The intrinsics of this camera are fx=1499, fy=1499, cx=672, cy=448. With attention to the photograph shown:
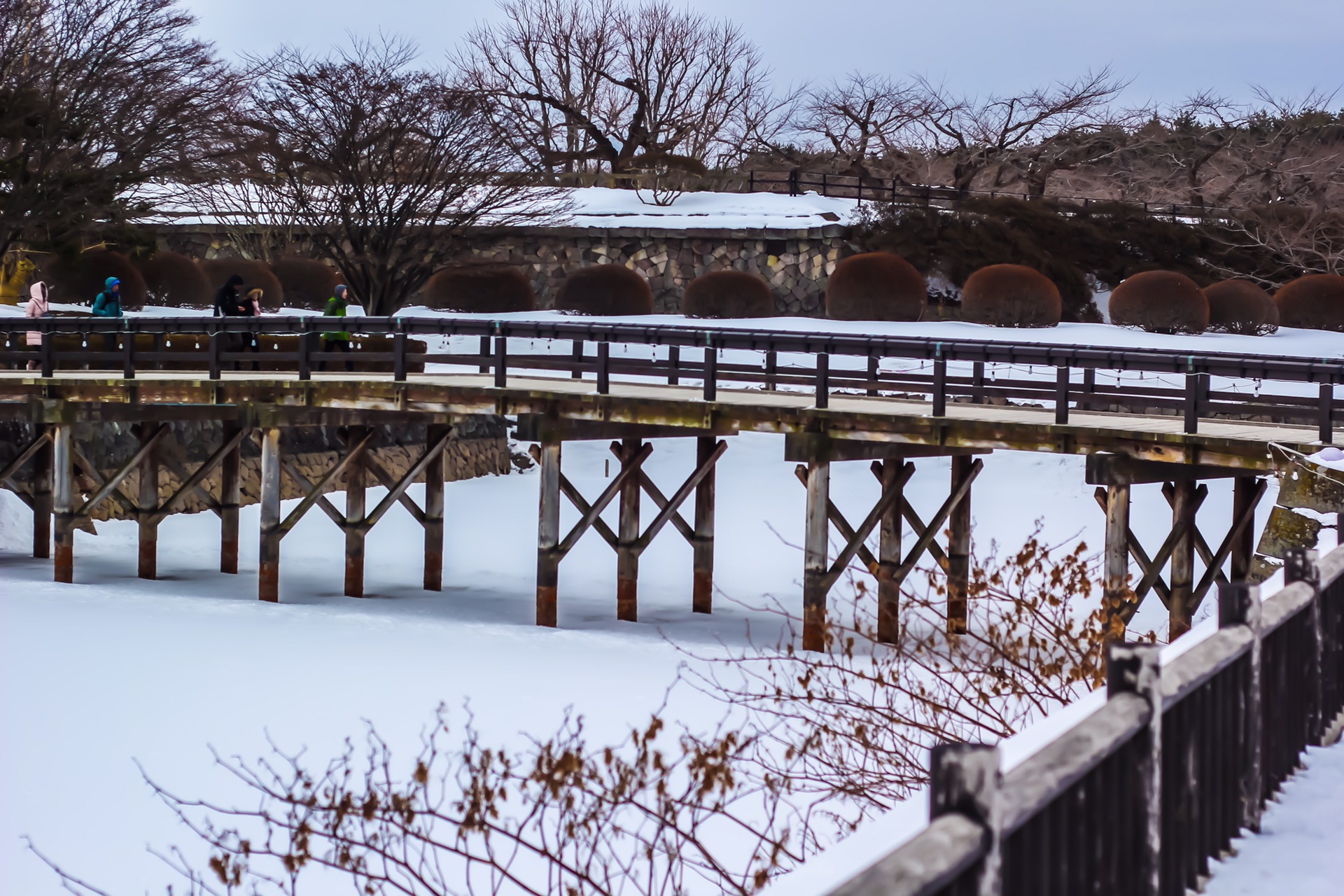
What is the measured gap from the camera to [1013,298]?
32438 mm

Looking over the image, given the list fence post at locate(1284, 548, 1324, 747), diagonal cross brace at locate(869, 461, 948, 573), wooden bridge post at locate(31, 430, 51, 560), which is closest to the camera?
fence post at locate(1284, 548, 1324, 747)

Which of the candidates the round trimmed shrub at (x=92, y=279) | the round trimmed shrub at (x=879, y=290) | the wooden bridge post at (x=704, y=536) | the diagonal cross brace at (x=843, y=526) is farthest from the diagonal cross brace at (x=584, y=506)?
the round trimmed shrub at (x=92, y=279)

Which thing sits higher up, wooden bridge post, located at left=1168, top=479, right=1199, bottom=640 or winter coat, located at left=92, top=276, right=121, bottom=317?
winter coat, located at left=92, top=276, right=121, bottom=317

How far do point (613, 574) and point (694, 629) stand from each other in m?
4.80

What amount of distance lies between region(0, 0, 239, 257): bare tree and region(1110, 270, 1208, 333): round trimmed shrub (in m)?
19.4

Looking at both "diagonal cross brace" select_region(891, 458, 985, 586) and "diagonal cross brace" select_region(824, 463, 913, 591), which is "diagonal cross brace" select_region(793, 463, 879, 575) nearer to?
"diagonal cross brace" select_region(824, 463, 913, 591)

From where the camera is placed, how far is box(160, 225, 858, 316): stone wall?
120ft

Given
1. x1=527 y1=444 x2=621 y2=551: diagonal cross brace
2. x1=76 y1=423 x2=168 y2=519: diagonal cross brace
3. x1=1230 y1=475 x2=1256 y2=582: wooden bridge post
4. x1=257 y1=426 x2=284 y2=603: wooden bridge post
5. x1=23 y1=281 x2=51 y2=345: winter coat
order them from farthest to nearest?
x1=23 y1=281 x2=51 y2=345: winter coat → x1=76 y1=423 x2=168 y2=519: diagonal cross brace → x1=257 y1=426 x2=284 y2=603: wooden bridge post → x1=527 y1=444 x2=621 y2=551: diagonal cross brace → x1=1230 y1=475 x2=1256 y2=582: wooden bridge post

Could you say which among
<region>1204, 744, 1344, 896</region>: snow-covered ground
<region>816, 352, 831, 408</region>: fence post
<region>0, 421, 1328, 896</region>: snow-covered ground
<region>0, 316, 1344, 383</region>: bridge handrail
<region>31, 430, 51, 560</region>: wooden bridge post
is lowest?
<region>0, 421, 1328, 896</region>: snow-covered ground

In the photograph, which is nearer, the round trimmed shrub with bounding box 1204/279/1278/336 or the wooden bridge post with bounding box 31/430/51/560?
the wooden bridge post with bounding box 31/430/51/560

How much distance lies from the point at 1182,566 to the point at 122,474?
13158 millimetres

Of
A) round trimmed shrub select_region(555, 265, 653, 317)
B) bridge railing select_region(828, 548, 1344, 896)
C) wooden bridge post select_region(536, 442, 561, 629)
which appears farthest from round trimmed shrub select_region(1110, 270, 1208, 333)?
bridge railing select_region(828, 548, 1344, 896)

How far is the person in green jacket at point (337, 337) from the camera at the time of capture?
2131cm

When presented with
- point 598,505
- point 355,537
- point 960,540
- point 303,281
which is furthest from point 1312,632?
point 303,281
